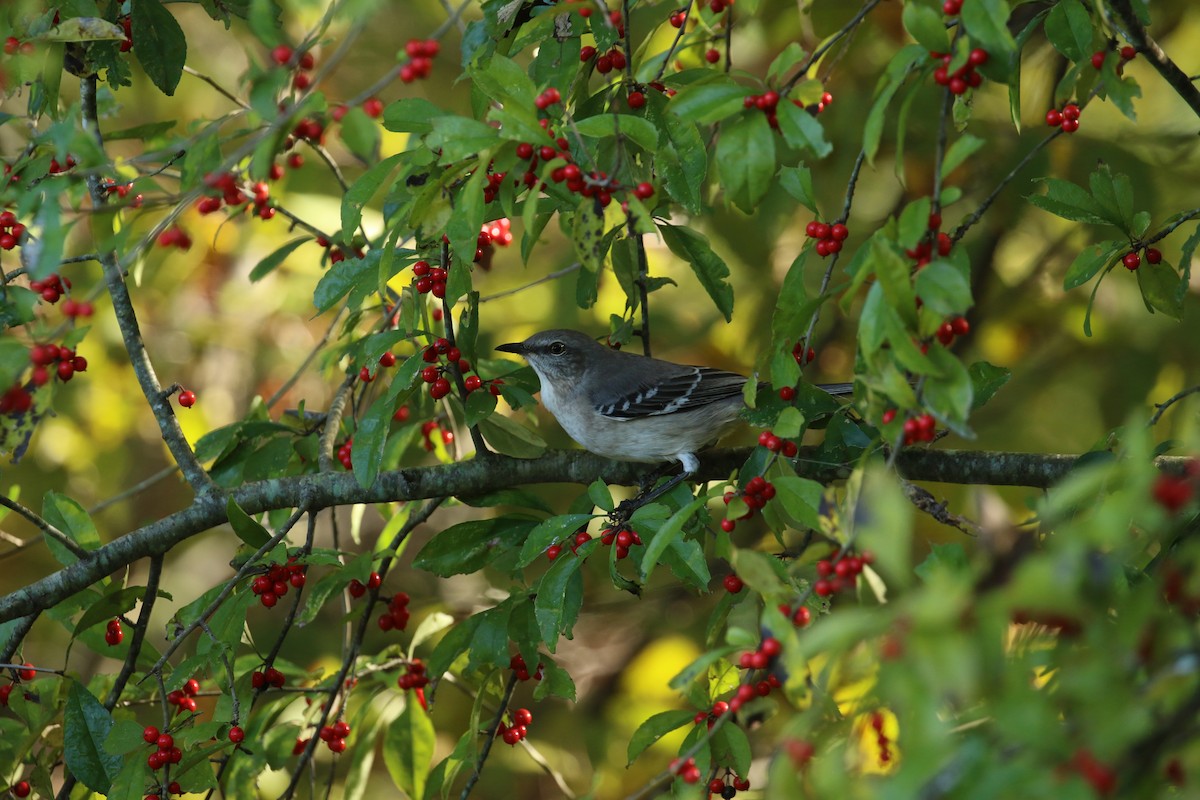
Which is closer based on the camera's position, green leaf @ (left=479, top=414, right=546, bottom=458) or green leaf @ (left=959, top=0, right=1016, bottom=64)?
green leaf @ (left=959, top=0, right=1016, bottom=64)

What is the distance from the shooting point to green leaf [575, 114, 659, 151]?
2.75m

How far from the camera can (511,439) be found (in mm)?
4012

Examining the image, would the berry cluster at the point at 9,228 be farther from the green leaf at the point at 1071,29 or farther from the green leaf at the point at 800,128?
the green leaf at the point at 1071,29

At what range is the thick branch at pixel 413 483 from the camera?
362 cm

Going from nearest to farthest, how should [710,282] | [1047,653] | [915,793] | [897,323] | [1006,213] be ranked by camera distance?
[915,793]
[1047,653]
[897,323]
[710,282]
[1006,213]

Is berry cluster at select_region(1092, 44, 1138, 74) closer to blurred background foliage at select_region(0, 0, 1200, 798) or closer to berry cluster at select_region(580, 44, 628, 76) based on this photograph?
blurred background foliage at select_region(0, 0, 1200, 798)

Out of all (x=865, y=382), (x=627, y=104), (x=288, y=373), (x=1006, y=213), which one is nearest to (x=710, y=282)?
(x=627, y=104)

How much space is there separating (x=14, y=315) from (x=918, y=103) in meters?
3.68

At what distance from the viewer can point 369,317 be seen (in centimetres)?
496

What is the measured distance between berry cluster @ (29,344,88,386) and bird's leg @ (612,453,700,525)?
1.62m

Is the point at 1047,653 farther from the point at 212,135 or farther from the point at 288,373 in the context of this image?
the point at 288,373

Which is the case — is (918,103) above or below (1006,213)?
above

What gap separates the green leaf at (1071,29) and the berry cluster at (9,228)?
317cm

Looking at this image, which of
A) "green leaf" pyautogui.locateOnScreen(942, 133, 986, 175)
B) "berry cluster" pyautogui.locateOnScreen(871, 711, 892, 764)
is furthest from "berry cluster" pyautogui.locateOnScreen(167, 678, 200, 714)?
"green leaf" pyautogui.locateOnScreen(942, 133, 986, 175)
